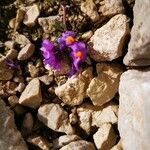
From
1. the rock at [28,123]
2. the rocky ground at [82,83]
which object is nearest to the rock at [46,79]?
the rocky ground at [82,83]

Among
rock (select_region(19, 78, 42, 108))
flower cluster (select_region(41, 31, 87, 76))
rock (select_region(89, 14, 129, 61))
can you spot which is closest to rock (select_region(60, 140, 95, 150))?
rock (select_region(19, 78, 42, 108))

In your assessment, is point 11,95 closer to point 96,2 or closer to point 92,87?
point 92,87

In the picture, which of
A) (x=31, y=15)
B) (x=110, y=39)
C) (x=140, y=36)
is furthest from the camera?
(x=31, y=15)

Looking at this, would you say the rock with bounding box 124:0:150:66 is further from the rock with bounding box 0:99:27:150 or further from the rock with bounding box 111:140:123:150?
the rock with bounding box 0:99:27:150

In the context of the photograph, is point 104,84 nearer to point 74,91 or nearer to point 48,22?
point 74,91

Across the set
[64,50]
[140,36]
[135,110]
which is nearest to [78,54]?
[64,50]

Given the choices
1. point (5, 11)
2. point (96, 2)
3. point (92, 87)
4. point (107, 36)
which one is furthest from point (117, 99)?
point (5, 11)
